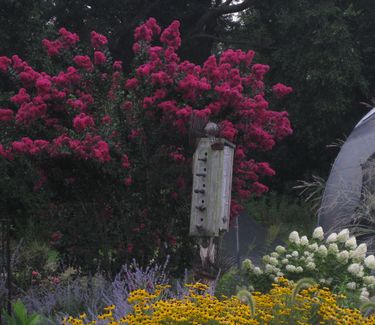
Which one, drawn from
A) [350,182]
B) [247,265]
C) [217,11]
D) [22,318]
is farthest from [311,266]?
[217,11]

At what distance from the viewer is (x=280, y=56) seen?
16844mm

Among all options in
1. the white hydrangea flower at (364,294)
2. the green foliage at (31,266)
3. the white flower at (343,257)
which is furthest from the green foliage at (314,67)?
the white hydrangea flower at (364,294)

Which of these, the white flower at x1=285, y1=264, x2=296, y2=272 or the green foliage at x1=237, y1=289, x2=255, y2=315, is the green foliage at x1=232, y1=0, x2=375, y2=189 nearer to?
the white flower at x1=285, y1=264, x2=296, y2=272

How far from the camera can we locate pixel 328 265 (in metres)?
6.91

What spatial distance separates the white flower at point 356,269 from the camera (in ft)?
21.9

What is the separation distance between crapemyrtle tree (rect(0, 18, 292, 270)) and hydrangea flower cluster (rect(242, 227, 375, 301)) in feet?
2.20

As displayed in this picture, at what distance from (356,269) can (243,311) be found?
8.33 ft

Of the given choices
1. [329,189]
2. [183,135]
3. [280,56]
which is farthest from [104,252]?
[280,56]

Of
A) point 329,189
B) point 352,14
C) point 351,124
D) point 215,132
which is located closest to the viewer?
point 215,132

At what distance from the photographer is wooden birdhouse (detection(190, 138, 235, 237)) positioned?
241 inches

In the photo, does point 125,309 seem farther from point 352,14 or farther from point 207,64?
point 352,14

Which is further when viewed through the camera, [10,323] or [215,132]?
[215,132]

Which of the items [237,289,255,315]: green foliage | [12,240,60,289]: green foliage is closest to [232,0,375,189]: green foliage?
[12,240,60,289]: green foliage

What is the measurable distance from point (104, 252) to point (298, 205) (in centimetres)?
1155
